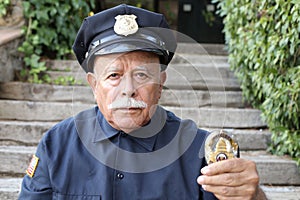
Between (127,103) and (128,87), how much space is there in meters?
0.05

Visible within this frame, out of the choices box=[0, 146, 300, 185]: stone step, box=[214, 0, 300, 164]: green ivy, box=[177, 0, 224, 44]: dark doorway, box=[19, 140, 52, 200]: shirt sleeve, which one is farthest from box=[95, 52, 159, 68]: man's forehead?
box=[177, 0, 224, 44]: dark doorway

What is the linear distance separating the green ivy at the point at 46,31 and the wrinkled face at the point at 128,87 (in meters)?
2.74

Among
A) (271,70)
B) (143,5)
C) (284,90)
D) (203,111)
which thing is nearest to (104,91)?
(203,111)

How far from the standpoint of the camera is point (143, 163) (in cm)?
166

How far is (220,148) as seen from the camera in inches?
52.9

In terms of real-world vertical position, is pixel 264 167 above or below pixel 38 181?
below

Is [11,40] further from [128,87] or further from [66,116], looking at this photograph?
[128,87]

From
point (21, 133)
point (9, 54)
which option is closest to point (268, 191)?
point (21, 133)

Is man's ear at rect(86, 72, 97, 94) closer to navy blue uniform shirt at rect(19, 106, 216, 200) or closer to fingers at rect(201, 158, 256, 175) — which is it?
navy blue uniform shirt at rect(19, 106, 216, 200)

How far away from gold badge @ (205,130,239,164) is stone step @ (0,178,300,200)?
5.57ft

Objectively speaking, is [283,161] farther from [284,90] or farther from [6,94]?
[6,94]

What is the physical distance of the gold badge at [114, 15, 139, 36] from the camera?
5.29 feet

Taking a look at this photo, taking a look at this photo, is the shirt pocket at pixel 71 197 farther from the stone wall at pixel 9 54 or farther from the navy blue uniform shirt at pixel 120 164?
the stone wall at pixel 9 54

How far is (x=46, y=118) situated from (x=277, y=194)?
69.9 inches
